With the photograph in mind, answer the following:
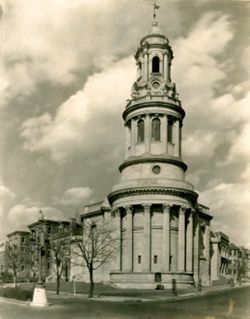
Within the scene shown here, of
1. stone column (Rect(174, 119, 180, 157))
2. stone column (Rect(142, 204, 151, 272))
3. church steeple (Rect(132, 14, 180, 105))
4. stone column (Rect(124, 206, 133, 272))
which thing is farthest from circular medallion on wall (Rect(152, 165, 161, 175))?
church steeple (Rect(132, 14, 180, 105))

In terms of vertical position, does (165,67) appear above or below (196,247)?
above

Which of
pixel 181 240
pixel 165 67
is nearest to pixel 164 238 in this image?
pixel 181 240

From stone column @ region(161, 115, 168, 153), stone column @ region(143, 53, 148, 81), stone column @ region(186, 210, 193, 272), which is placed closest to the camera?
stone column @ region(186, 210, 193, 272)

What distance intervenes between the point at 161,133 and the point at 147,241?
8849 millimetres

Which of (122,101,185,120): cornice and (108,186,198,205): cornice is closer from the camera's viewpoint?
(108,186,198,205): cornice

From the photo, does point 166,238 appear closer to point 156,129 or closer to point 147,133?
point 147,133

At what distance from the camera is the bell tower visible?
A: 1612 inches

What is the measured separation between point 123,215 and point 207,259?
11.5 metres

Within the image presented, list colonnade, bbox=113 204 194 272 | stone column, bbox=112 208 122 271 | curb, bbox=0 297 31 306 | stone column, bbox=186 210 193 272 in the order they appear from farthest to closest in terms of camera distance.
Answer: stone column, bbox=186 210 193 272
stone column, bbox=112 208 122 271
colonnade, bbox=113 204 194 272
curb, bbox=0 297 31 306

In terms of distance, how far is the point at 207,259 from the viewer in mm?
49906

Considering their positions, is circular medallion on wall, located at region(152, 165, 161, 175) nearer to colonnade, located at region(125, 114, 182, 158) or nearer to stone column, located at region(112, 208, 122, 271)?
colonnade, located at region(125, 114, 182, 158)

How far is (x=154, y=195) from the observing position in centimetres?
4100

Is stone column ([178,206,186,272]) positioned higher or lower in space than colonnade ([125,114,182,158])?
lower

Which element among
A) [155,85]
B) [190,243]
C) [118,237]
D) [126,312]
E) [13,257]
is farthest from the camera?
[13,257]
